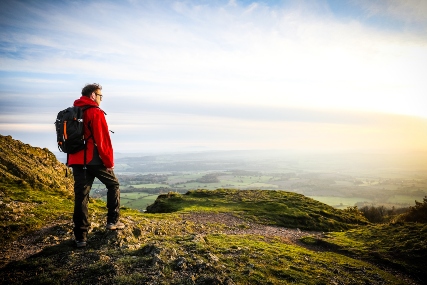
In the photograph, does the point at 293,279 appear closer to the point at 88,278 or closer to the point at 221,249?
the point at 221,249

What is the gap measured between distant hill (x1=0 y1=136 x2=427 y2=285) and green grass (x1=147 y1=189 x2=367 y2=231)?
3.93 meters

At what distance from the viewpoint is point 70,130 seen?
25.8ft

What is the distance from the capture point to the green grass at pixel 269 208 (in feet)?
84.4

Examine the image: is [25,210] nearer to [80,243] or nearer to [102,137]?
[80,243]

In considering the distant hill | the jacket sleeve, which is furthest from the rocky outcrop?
the jacket sleeve

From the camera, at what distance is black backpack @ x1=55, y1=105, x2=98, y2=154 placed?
309 inches

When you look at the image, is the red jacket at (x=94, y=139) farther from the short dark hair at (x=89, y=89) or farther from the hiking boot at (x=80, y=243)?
the hiking boot at (x=80, y=243)

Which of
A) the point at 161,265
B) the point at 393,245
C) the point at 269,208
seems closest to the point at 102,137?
the point at 161,265

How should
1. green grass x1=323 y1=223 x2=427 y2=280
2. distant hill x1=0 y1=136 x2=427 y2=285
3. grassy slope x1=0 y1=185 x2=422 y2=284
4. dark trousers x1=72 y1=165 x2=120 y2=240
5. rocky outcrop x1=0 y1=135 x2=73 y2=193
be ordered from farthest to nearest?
rocky outcrop x1=0 y1=135 x2=73 y2=193
green grass x1=323 y1=223 x2=427 y2=280
dark trousers x1=72 y1=165 x2=120 y2=240
distant hill x1=0 y1=136 x2=427 y2=285
grassy slope x1=0 y1=185 x2=422 y2=284

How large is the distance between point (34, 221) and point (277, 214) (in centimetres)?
2338

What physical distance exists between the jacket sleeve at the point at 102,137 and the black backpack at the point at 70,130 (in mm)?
465

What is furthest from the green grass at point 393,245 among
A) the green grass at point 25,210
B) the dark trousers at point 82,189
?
the green grass at point 25,210

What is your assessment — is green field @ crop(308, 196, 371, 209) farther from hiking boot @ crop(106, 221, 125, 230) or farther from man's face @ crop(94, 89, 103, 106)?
man's face @ crop(94, 89, 103, 106)

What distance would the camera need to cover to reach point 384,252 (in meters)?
16.1
